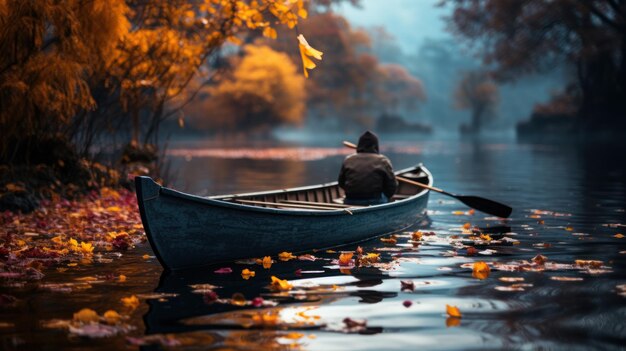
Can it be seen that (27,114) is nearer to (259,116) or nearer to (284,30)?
(259,116)

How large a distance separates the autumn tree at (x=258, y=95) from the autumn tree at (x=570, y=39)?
512 inches

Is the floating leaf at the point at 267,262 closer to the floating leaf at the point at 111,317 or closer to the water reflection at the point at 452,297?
the water reflection at the point at 452,297

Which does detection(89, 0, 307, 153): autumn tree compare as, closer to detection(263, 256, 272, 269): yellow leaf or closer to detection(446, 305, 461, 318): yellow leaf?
detection(263, 256, 272, 269): yellow leaf

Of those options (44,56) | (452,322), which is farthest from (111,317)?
(44,56)

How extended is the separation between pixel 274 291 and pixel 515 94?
127 metres

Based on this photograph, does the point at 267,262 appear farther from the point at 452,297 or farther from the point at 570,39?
the point at 570,39

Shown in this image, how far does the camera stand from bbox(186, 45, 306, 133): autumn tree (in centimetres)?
5781

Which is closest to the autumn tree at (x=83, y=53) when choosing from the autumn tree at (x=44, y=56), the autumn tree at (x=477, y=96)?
the autumn tree at (x=44, y=56)

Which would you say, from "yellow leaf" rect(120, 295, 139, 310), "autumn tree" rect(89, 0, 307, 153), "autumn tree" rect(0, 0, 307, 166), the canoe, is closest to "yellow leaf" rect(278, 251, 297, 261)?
the canoe

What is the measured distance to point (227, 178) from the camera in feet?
82.4

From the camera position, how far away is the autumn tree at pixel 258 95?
190ft

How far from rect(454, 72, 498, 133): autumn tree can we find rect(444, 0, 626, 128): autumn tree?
93.7 feet

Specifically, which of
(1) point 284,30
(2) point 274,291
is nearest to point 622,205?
(2) point 274,291

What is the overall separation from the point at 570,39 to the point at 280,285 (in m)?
46.9
